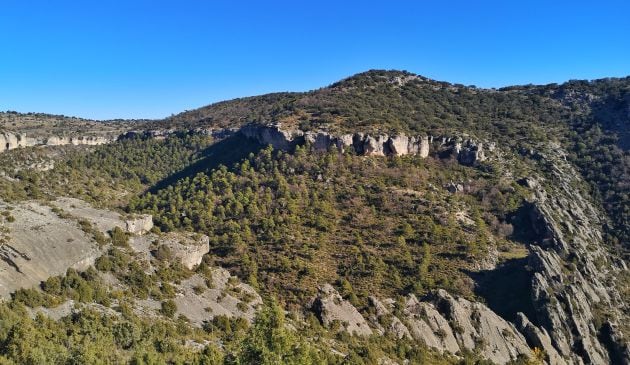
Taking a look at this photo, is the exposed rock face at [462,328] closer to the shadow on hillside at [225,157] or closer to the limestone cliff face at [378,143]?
the limestone cliff face at [378,143]

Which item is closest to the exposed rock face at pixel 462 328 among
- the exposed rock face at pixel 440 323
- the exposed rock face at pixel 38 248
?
the exposed rock face at pixel 440 323

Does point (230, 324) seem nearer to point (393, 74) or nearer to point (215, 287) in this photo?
point (215, 287)

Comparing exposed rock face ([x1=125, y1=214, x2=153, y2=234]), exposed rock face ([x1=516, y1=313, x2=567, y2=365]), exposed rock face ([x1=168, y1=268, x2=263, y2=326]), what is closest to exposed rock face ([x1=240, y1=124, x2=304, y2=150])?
exposed rock face ([x1=125, y1=214, x2=153, y2=234])

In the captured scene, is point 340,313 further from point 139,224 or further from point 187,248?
point 139,224

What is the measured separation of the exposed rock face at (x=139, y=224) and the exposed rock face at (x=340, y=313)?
22.9 m

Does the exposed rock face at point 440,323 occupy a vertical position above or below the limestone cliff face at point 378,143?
below

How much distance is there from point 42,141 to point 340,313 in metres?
119

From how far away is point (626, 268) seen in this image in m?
80.6

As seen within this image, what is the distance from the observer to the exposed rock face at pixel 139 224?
55081mm

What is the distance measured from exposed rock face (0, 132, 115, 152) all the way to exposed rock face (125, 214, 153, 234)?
232 ft

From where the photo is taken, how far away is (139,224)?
57.0m

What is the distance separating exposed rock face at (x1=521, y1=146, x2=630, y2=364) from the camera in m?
59.1

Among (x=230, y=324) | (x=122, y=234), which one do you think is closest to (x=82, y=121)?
(x=122, y=234)

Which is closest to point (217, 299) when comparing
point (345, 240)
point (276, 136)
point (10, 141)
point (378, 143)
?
point (345, 240)
